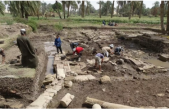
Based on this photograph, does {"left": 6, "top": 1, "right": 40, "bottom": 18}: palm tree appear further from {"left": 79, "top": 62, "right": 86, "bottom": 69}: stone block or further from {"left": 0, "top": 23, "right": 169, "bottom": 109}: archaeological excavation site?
{"left": 79, "top": 62, "right": 86, "bottom": 69}: stone block

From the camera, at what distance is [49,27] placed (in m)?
18.0

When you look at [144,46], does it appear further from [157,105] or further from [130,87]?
[157,105]

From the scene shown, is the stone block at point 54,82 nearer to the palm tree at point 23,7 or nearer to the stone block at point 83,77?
Result: the stone block at point 83,77

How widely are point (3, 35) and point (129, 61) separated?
32.2 feet

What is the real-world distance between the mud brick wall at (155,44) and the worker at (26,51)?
27.7 ft

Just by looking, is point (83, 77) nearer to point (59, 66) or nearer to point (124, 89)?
point (59, 66)

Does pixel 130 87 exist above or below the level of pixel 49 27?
below

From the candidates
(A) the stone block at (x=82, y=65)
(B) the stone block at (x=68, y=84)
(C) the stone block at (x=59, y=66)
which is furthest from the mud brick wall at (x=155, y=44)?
(B) the stone block at (x=68, y=84)

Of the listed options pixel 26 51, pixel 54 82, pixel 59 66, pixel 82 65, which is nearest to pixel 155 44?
pixel 82 65

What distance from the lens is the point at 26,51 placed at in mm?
4605

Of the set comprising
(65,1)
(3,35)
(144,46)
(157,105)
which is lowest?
(157,105)

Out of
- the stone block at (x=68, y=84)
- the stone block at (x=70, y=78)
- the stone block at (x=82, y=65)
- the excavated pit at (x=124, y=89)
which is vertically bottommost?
the excavated pit at (x=124, y=89)

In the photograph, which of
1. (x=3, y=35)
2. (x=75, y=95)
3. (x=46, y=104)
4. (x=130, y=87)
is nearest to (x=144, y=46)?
(x=130, y=87)

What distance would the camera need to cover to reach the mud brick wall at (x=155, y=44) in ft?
30.0
